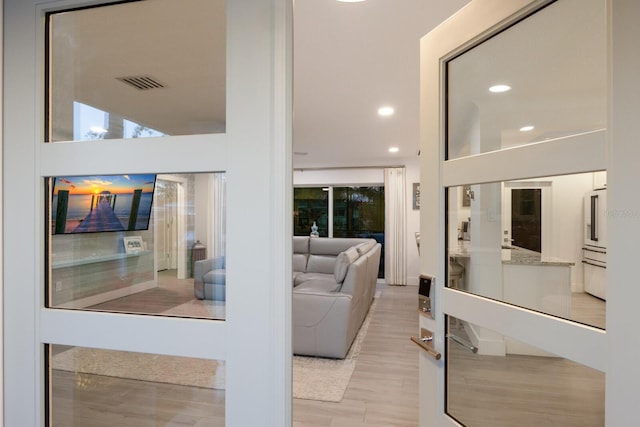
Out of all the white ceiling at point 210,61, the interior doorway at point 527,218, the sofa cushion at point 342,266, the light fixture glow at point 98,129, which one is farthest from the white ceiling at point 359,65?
the sofa cushion at point 342,266

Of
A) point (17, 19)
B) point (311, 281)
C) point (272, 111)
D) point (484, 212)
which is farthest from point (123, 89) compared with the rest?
point (311, 281)

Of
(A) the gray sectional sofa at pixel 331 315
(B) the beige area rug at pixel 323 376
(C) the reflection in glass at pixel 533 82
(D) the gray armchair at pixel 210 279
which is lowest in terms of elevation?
(B) the beige area rug at pixel 323 376

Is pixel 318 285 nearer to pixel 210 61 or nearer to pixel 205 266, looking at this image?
pixel 205 266

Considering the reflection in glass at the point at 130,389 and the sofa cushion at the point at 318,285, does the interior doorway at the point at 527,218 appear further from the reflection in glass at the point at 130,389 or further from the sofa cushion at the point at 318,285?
the sofa cushion at the point at 318,285

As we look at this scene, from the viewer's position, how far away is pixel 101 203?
109 cm

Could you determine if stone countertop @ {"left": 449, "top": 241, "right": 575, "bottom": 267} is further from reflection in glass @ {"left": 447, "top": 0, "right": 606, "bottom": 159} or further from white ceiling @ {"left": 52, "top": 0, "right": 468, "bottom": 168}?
white ceiling @ {"left": 52, "top": 0, "right": 468, "bottom": 168}

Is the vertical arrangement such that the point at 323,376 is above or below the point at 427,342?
below

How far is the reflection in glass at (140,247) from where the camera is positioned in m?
1.02

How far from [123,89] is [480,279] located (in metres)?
1.29

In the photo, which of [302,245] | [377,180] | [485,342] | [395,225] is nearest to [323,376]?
[485,342]

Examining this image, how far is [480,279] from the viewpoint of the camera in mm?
1188

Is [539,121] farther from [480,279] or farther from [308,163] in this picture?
[308,163]

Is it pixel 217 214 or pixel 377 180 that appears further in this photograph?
pixel 377 180

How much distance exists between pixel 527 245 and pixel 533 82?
Result: 0.47 meters
